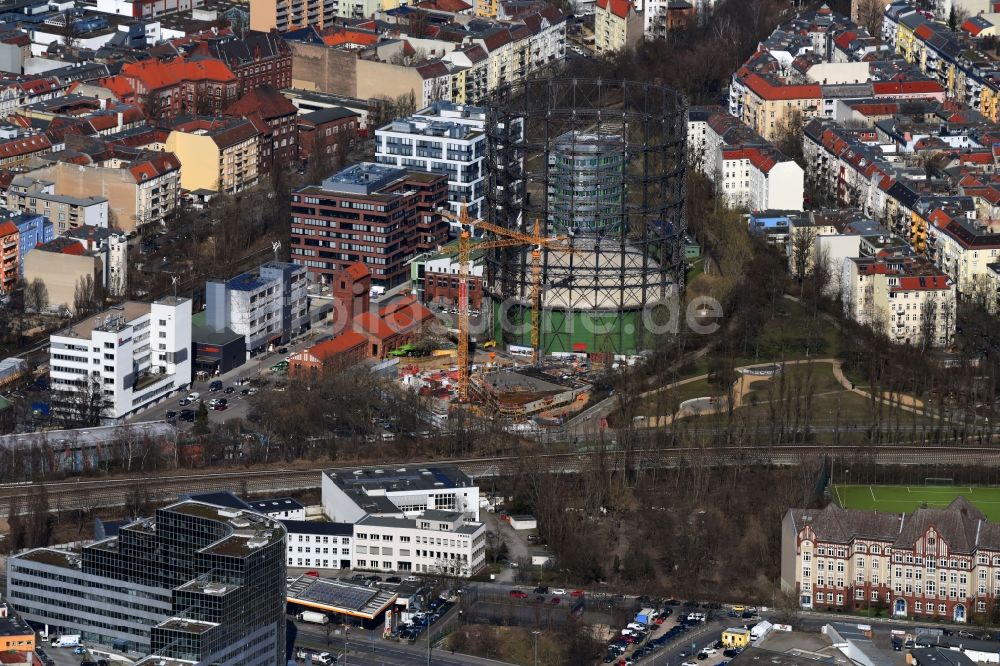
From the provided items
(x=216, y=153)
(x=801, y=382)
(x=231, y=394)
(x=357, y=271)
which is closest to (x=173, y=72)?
(x=216, y=153)

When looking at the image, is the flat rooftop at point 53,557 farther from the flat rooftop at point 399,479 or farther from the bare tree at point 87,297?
the bare tree at point 87,297

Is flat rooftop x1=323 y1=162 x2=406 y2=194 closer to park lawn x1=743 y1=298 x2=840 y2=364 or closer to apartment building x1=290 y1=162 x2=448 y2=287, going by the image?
apartment building x1=290 y1=162 x2=448 y2=287

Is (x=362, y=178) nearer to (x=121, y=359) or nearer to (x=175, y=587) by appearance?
(x=121, y=359)

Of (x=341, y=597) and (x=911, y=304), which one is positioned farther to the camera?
(x=911, y=304)

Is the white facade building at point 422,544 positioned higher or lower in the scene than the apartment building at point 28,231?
lower

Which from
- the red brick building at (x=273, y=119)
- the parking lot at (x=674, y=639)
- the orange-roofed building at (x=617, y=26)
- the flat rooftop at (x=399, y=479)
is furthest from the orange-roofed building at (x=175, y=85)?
the parking lot at (x=674, y=639)
